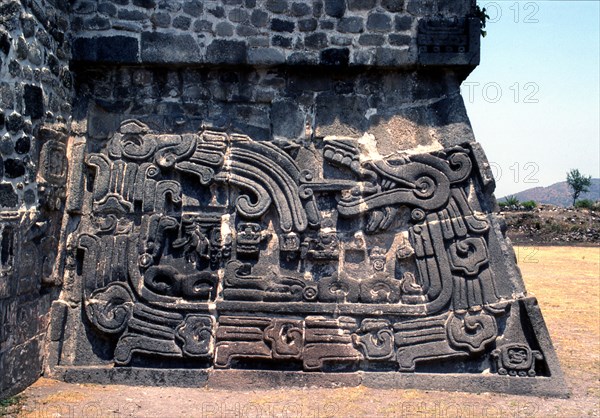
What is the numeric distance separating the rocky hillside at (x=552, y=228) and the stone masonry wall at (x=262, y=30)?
17.3 metres

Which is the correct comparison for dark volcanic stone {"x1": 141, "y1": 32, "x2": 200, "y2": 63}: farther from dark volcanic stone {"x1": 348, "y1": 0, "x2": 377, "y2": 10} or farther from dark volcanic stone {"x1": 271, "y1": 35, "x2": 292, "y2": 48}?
dark volcanic stone {"x1": 348, "y1": 0, "x2": 377, "y2": 10}

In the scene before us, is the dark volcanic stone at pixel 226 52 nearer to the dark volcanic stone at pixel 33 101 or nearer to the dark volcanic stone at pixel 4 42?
the dark volcanic stone at pixel 33 101

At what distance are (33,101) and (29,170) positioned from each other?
0.51 m

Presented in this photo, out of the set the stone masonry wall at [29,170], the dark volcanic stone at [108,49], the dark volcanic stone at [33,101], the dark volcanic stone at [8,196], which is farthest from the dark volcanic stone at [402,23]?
the dark volcanic stone at [8,196]

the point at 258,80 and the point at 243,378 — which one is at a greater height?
the point at 258,80

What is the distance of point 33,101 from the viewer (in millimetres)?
4684

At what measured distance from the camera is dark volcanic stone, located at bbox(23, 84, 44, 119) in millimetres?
4598

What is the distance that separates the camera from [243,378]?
4.98 meters

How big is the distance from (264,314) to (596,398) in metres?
2.60

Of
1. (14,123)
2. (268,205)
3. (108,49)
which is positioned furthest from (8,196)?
(268,205)

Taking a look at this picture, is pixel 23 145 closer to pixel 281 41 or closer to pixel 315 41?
pixel 281 41

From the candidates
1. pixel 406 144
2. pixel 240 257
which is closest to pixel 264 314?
pixel 240 257

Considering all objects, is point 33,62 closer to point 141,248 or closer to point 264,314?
point 141,248

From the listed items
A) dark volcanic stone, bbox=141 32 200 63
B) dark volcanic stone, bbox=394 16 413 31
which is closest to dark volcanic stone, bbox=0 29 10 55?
dark volcanic stone, bbox=141 32 200 63
